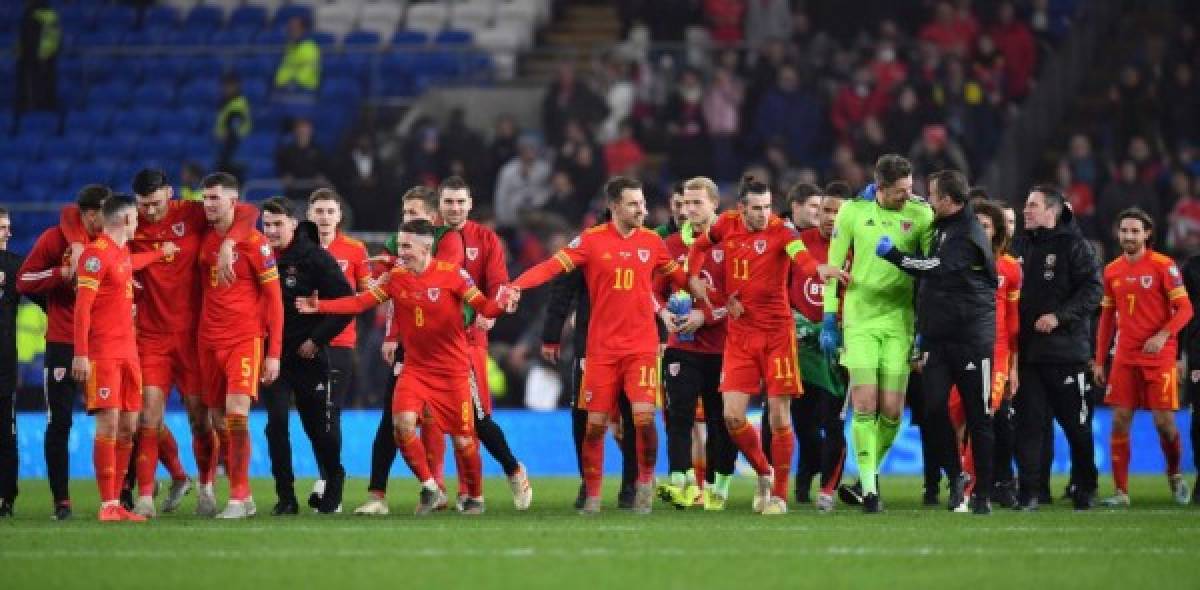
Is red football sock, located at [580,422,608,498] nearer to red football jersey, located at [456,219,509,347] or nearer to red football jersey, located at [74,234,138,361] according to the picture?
red football jersey, located at [456,219,509,347]

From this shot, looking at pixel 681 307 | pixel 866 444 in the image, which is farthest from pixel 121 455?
pixel 866 444

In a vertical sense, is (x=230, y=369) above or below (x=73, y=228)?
below

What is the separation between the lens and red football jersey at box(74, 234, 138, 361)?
40.8ft

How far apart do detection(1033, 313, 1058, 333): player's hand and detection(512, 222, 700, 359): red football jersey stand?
8.94 ft

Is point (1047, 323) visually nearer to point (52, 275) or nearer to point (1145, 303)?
point (1145, 303)

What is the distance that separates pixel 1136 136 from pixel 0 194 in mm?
15452

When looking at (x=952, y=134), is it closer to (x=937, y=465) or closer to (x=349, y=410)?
(x=349, y=410)

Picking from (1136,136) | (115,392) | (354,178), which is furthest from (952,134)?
(115,392)

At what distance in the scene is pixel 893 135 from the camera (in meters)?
23.8

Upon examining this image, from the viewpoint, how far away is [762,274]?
45.6ft

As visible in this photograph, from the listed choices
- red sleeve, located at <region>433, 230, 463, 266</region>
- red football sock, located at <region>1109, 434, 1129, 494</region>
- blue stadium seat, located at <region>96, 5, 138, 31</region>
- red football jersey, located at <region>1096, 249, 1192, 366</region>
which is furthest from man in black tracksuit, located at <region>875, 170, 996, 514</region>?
blue stadium seat, located at <region>96, 5, 138, 31</region>

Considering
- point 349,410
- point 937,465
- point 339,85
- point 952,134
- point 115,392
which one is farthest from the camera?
point 339,85

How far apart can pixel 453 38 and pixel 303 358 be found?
15507 mm

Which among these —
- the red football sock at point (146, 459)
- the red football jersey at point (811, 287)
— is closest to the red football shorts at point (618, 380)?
the red football jersey at point (811, 287)
